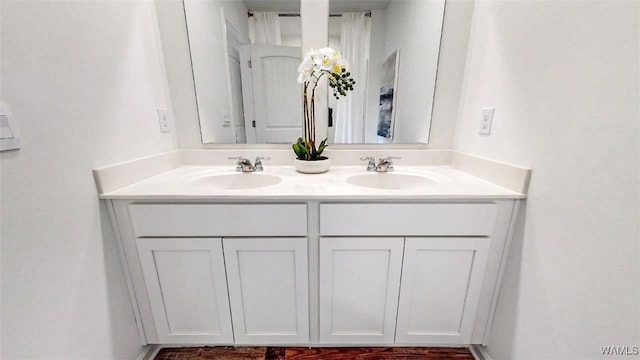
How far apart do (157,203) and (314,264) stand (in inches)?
24.5

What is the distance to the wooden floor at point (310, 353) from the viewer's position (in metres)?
1.02

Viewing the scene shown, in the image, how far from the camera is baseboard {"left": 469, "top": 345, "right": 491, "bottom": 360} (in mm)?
995

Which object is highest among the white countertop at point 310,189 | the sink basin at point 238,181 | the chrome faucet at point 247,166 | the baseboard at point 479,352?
the chrome faucet at point 247,166

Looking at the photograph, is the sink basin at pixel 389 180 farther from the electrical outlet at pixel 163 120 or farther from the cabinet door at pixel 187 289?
the electrical outlet at pixel 163 120

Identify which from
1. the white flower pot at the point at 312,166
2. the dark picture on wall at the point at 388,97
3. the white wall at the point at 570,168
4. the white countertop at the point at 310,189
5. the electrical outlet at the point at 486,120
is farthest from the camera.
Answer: the dark picture on wall at the point at 388,97

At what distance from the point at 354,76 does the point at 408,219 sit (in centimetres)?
81

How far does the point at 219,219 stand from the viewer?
83cm

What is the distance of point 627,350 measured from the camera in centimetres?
53

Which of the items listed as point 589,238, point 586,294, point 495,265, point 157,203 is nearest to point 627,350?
point 586,294

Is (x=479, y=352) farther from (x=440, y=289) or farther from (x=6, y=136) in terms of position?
(x=6, y=136)

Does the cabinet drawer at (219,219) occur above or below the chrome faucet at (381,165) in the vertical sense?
below

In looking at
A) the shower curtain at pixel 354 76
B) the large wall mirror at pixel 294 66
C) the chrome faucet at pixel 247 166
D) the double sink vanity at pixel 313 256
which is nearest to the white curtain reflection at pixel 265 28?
the large wall mirror at pixel 294 66

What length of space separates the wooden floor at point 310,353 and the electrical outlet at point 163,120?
106 cm

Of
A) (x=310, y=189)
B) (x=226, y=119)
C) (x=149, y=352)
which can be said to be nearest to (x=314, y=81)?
(x=226, y=119)
